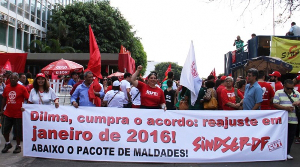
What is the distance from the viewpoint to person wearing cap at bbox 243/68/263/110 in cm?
635

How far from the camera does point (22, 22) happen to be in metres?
31.3

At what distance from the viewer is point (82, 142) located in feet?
20.0

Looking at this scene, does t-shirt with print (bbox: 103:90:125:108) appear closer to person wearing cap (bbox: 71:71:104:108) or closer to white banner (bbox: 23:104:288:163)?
person wearing cap (bbox: 71:71:104:108)

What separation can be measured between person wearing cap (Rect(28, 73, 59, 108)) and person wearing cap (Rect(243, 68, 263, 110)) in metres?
3.93

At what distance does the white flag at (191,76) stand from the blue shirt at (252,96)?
3.29ft

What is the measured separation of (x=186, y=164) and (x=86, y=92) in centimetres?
251

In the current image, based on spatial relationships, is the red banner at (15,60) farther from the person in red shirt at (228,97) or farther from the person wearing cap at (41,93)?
the person in red shirt at (228,97)

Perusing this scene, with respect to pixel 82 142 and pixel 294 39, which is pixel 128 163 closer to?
pixel 82 142

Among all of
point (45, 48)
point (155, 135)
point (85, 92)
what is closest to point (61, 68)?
point (85, 92)

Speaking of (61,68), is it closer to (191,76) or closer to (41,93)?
(41,93)

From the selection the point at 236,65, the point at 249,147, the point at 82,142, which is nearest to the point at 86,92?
the point at 82,142

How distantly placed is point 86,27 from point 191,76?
103ft

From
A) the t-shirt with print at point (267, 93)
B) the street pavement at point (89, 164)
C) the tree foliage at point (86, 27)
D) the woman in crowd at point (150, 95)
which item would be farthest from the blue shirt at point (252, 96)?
the tree foliage at point (86, 27)

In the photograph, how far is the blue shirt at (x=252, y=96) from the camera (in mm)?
6348
